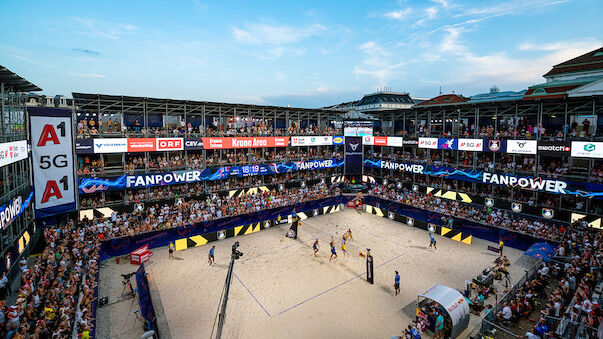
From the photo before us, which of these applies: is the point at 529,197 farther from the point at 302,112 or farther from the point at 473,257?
the point at 302,112

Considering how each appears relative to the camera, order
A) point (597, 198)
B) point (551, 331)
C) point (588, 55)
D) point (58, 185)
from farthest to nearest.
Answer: point (588, 55)
point (597, 198)
point (58, 185)
point (551, 331)

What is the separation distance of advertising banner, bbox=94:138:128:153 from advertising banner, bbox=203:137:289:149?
7.44 metres

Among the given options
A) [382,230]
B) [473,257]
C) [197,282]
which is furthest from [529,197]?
[197,282]

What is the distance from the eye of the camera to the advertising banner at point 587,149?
24.4m

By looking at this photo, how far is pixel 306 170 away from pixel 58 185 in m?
26.8

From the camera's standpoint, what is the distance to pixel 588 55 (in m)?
40.6

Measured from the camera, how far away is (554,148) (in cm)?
2698

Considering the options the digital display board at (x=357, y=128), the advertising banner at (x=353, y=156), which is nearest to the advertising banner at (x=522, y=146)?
the digital display board at (x=357, y=128)

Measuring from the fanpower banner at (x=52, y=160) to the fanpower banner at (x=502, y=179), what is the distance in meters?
34.8

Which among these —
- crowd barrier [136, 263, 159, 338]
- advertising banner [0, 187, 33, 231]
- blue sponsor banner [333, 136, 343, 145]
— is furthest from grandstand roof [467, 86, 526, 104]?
advertising banner [0, 187, 33, 231]

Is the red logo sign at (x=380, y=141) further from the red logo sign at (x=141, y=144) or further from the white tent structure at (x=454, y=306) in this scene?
the red logo sign at (x=141, y=144)

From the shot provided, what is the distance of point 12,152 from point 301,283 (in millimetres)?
18790

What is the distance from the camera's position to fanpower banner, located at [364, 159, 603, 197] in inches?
1001

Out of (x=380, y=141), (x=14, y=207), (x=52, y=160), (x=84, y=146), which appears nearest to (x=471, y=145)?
(x=380, y=141)
